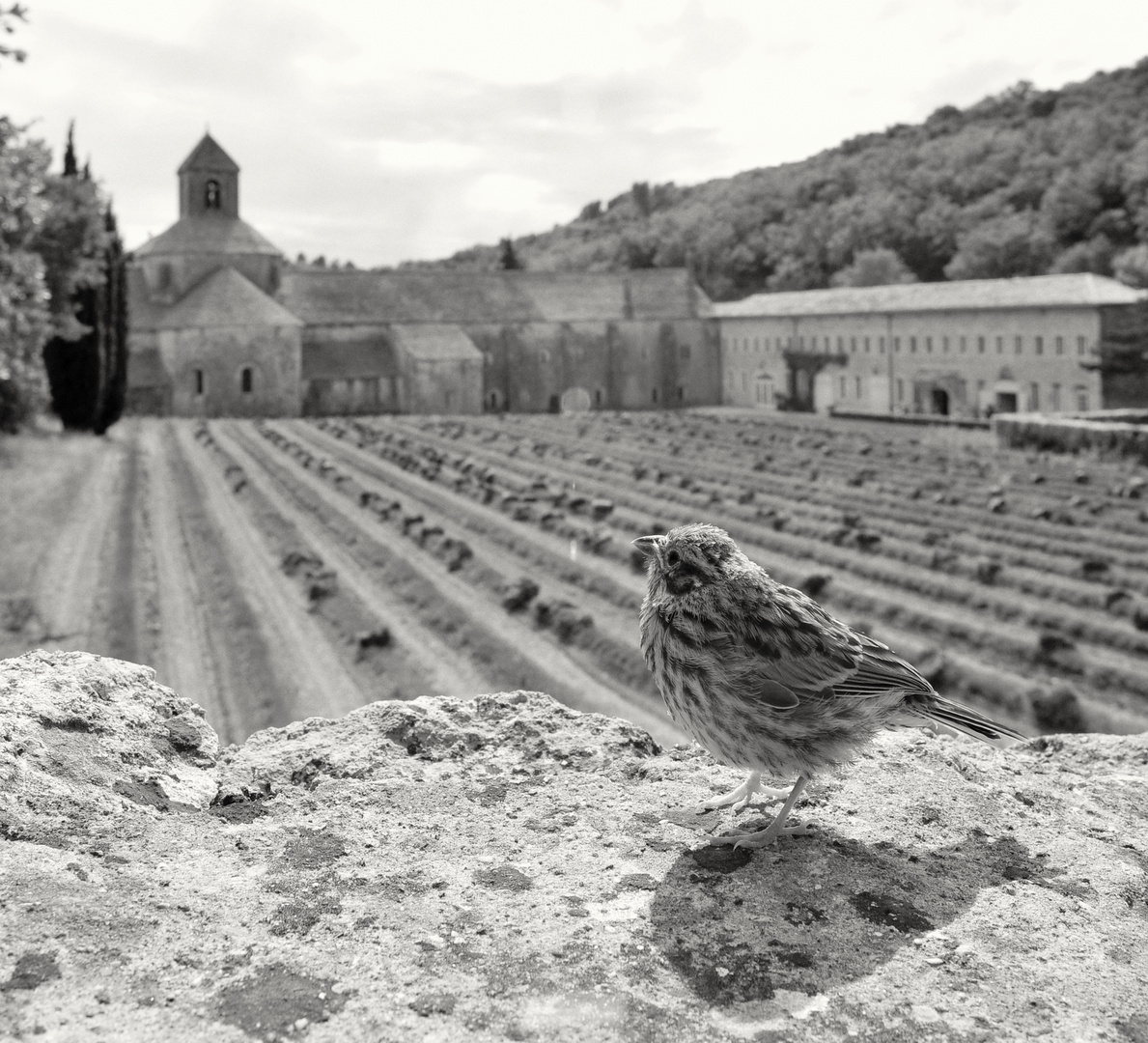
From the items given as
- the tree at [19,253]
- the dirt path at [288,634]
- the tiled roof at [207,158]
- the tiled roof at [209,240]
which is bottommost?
the dirt path at [288,634]

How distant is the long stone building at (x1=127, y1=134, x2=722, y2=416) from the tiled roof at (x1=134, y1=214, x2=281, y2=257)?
12 centimetres

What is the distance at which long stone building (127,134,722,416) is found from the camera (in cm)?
6525

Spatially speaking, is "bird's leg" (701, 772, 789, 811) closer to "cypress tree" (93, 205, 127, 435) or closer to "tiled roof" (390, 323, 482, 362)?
"cypress tree" (93, 205, 127, 435)

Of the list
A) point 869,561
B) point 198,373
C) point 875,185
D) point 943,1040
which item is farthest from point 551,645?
point 875,185

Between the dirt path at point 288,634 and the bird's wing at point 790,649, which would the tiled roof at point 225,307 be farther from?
the bird's wing at point 790,649

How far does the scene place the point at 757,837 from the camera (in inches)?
125

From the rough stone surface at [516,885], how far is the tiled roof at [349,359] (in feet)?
220

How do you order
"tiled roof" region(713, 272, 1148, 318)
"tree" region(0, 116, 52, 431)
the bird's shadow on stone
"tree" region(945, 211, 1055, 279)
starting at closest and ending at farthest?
the bird's shadow on stone
"tree" region(0, 116, 52, 431)
"tiled roof" region(713, 272, 1148, 318)
"tree" region(945, 211, 1055, 279)

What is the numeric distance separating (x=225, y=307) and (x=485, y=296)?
19586 millimetres

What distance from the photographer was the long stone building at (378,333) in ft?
214

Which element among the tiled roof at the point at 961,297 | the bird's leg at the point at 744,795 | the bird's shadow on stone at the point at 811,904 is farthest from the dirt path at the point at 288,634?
the tiled roof at the point at 961,297

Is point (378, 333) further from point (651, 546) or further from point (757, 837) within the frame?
point (757, 837)

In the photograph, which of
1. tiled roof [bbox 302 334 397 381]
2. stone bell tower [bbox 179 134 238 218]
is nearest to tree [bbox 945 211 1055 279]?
tiled roof [bbox 302 334 397 381]

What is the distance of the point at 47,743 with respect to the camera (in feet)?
11.0
